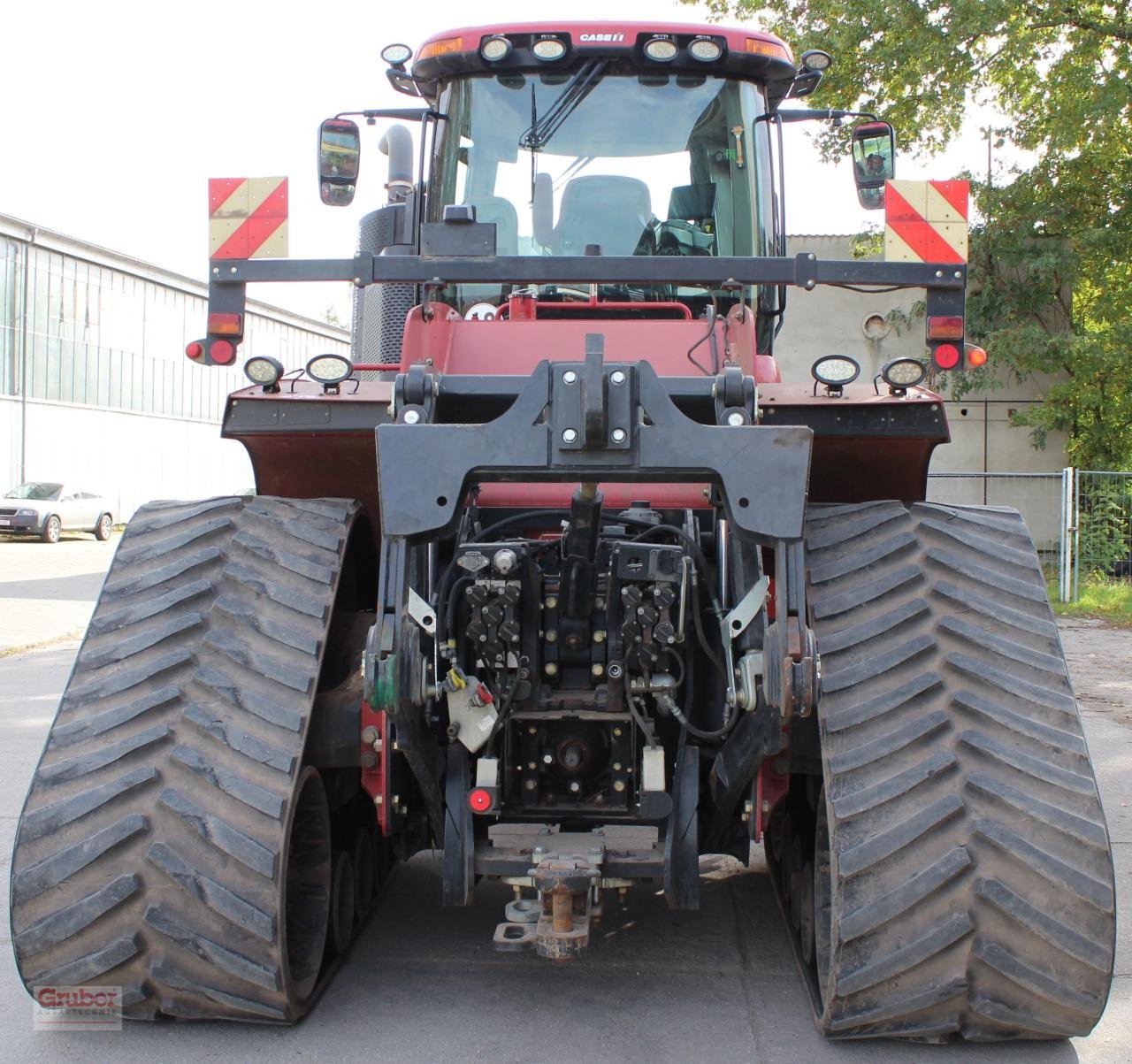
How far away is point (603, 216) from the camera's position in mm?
4898

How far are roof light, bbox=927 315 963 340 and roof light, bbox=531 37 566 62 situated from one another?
1.89 m

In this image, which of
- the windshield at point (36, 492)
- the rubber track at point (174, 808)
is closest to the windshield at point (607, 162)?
the rubber track at point (174, 808)

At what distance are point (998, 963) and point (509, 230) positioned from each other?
322cm

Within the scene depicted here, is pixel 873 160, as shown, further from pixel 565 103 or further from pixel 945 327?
pixel 945 327

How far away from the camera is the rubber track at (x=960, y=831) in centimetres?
313

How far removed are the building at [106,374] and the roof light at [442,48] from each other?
3381cm

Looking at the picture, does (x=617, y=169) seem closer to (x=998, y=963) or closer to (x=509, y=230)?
(x=509, y=230)

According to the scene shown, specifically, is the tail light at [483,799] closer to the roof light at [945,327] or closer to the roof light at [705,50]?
the roof light at [945,327]

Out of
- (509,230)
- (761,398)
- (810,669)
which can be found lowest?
(810,669)

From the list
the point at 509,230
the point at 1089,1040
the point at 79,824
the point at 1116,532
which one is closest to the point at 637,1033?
the point at 1089,1040

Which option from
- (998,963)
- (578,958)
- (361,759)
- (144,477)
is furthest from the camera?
(144,477)

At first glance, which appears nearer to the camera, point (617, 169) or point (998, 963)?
point (998, 963)

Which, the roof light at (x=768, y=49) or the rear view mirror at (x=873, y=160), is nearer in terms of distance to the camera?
the roof light at (x=768, y=49)

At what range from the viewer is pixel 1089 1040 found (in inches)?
136
